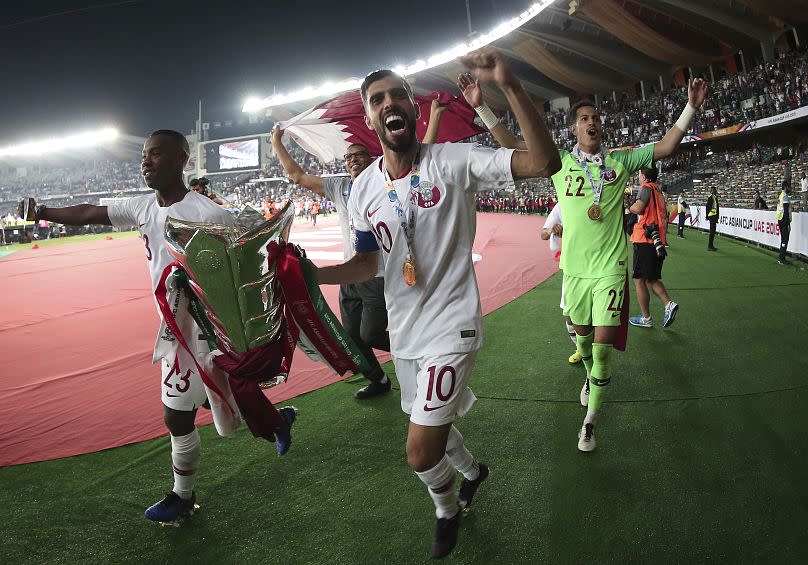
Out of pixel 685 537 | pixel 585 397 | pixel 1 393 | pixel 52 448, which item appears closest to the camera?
pixel 685 537

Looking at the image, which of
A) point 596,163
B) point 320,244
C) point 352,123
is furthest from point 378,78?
point 320,244

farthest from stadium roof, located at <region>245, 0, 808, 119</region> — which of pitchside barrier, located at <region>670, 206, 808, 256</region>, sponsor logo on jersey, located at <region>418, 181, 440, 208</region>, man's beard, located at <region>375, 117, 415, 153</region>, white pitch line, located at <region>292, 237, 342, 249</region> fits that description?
sponsor logo on jersey, located at <region>418, 181, 440, 208</region>

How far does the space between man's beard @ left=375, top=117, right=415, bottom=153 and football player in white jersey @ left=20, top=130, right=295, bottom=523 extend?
115cm

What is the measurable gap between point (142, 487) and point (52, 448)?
1124 millimetres

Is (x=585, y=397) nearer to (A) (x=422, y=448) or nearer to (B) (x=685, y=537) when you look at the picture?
(B) (x=685, y=537)

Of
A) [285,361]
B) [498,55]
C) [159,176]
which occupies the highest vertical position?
[498,55]

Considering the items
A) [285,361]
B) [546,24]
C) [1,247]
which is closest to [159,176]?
[285,361]

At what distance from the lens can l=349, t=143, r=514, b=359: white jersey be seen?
229 cm

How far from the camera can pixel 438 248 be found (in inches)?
91.9

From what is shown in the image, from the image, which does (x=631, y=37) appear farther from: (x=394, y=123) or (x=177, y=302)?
(x=177, y=302)

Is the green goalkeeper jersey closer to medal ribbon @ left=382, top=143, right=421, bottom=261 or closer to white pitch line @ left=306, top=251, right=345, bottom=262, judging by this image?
medal ribbon @ left=382, top=143, right=421, bottom=261

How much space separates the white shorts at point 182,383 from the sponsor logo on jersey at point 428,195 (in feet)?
4.74

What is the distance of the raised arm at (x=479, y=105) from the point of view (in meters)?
2.50

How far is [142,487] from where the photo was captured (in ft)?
10.8
